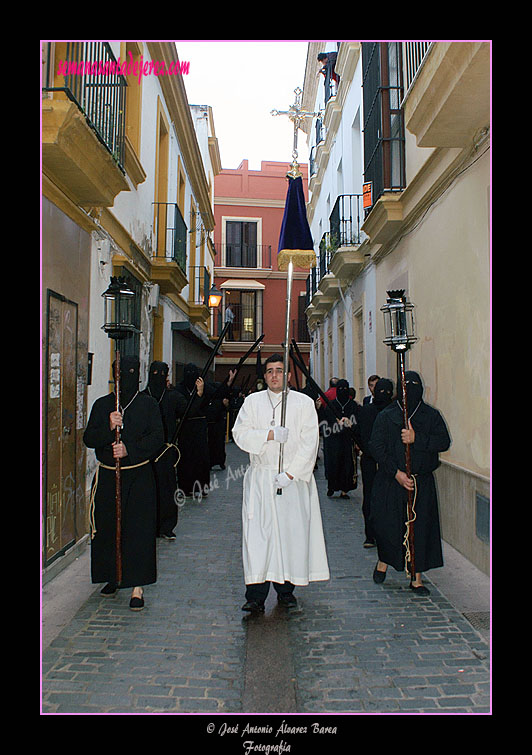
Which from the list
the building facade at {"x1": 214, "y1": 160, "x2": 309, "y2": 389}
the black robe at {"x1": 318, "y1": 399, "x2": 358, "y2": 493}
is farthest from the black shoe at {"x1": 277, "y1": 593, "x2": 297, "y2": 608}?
the building facade at {"x1": 214, "y1": 160, "x2": 309, "y2": 389}

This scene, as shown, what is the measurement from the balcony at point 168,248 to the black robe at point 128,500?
6380 mm

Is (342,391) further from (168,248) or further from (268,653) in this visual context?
(168,248)

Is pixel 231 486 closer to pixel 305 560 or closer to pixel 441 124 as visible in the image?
pixel 305 560

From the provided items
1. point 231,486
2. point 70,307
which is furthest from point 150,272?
point 70,307

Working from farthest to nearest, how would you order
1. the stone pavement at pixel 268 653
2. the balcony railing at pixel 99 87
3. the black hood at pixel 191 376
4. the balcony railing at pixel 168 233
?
the balcony railing at pixel 168 233, the black hood at pixel 191 376, the balcony railing at pixel 99 87, the stone pavement at pixel 268 653

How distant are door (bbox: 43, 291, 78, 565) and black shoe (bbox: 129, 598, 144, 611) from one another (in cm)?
99

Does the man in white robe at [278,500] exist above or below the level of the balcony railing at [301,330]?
below

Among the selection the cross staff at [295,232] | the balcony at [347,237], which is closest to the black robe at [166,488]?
the cross staff at [295,232]

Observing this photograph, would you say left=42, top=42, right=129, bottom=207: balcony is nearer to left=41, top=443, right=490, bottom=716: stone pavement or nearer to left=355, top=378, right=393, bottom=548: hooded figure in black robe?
left=355, top=378, right=393, bottom=548: hooded figure in black robe

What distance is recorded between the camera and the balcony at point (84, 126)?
4410mm

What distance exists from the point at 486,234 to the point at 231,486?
641cm

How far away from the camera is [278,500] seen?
14.5 feet

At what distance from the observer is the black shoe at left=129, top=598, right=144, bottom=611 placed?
4414mm

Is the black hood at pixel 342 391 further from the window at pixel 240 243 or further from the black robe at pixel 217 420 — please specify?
the window at pixel 240 243
